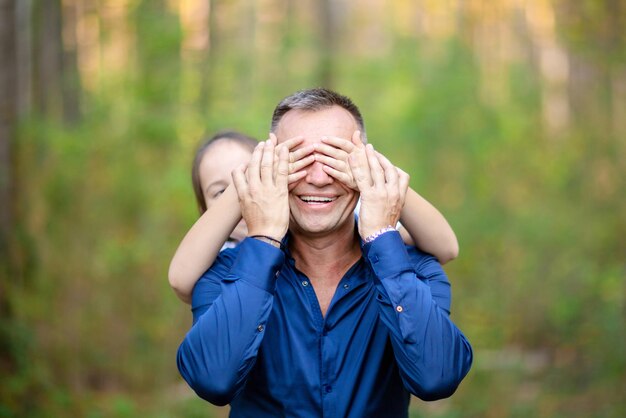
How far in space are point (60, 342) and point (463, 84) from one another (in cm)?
597

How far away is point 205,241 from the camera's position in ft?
9.38

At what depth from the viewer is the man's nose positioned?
9.09 feet

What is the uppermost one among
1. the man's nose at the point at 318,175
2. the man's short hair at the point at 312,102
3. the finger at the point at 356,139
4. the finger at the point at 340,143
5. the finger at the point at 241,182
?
the man's short hair at the point at 312,102

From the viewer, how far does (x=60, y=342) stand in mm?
8406

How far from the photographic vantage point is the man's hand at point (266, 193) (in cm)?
270

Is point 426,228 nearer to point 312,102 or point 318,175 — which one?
point 318,175

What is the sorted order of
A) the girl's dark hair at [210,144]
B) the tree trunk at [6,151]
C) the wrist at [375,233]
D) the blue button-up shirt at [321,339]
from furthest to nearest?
the tree trunk at [6,151], the girl's dark hair at [210,144], the wrist at [375,233], the blue button-up shirt at [321,339]

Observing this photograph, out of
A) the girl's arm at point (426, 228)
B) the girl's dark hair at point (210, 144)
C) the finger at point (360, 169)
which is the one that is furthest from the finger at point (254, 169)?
the girl's dark hair at point (210, 144)

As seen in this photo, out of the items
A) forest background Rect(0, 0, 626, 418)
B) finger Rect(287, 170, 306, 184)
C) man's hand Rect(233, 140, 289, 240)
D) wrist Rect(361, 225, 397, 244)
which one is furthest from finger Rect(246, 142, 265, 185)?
forest background Rect(0, 0, 626, 418)

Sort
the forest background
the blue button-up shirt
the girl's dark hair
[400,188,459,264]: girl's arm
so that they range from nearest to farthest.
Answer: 1. the blue button-up shirt
2. [400,188,459,264]: girl's arm
3. the girl's dark hair
4. the forest background

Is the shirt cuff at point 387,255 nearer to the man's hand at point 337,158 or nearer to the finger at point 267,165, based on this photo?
the man's hand at point 337,158

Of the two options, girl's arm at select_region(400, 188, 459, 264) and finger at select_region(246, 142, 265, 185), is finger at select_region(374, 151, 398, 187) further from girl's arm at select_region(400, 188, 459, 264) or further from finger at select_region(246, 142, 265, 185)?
finger at select_region(246, 142, 265, 185)

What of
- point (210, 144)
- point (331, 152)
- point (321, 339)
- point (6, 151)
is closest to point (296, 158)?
point (331, 152)

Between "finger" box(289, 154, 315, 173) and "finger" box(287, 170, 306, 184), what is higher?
"finger" box(289, 154, 315, 173)
